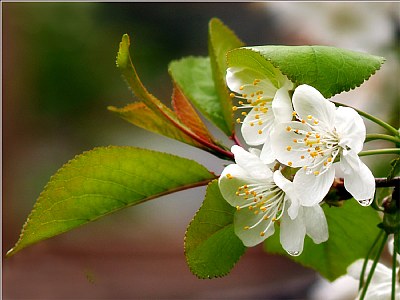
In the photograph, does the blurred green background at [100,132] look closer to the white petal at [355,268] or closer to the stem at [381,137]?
the white petal at [355,268]

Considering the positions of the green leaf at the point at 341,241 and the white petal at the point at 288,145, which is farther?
the green leaf at the point at 341,241

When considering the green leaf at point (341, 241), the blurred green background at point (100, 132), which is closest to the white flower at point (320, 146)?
the green leaf at point (341, 241)

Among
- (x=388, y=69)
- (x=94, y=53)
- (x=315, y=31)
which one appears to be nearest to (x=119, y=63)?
(x=388, y=69)

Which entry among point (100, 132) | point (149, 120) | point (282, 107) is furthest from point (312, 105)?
point (100, 132)

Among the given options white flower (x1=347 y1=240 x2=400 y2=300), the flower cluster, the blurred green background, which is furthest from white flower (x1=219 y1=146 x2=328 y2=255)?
the blurred green background

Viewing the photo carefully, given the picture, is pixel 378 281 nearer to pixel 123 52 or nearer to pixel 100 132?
pixel 123 52

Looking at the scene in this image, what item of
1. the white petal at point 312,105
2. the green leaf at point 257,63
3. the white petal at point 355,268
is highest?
the green leaf at point 257,63

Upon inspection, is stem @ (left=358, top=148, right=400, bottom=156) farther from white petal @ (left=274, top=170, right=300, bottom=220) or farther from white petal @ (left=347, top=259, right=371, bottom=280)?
white petal @ (left=347, top=259, right=371, bottom=280)
